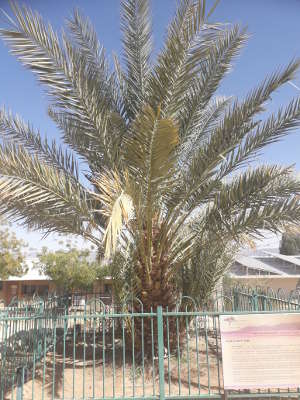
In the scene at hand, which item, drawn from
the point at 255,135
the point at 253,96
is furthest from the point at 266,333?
the point at 253,96

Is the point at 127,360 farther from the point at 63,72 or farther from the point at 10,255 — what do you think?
the point at 10,255

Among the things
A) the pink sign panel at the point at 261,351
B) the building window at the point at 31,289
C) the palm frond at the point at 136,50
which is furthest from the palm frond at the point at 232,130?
the building window at the point at 31,289

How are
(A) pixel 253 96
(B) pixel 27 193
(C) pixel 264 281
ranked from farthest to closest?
(C) pixel 264 281
(A) pixel 253 96
(B) pixel 27 193

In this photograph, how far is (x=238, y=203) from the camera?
22.9ft

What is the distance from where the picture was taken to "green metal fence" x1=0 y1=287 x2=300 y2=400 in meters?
5.57

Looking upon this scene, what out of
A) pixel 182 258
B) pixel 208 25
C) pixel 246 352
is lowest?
pixel 246 352

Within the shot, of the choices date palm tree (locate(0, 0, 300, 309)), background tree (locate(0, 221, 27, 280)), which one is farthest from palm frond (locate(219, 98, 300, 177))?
background tree (locate(0, 221, 27, 280))

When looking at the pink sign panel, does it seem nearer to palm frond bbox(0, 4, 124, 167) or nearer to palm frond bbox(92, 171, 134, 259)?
palm frond bbox(92, 171, 134, 259)

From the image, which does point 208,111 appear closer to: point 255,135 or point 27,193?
point 255,135

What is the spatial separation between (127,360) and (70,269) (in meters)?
21.4

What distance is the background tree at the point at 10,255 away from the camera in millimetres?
25984

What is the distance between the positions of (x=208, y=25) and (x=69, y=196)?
141 inches

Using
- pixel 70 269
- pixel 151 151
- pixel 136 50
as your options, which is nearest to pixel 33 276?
pixel 70 269

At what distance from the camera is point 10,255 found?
1043 inches
